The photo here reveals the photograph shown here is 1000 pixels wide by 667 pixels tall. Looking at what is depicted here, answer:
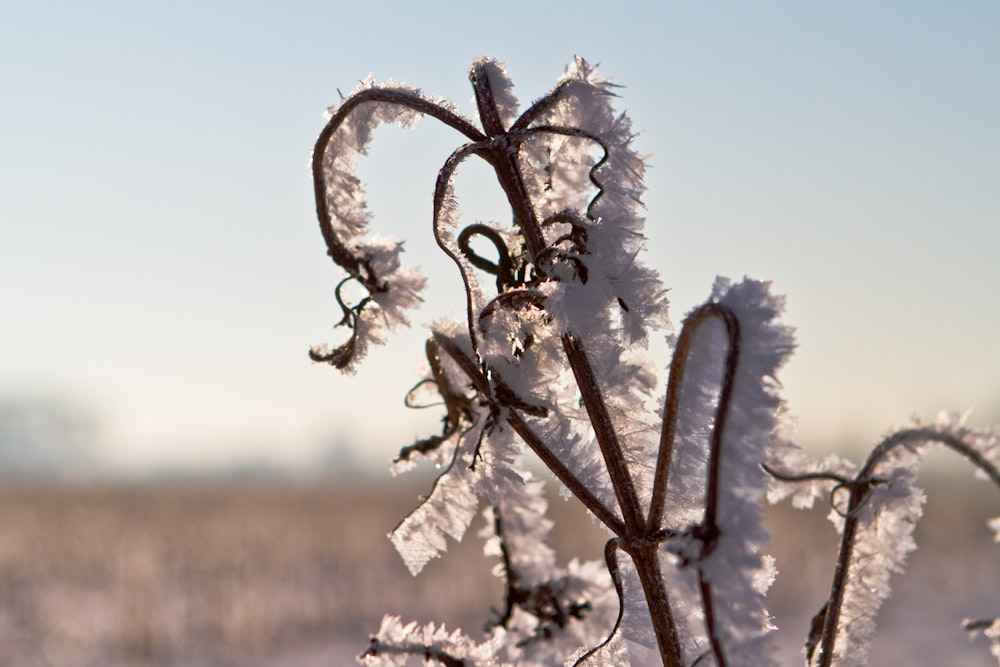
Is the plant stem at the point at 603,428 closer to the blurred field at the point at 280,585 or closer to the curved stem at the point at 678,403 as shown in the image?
the curved stem at the point at 678,403

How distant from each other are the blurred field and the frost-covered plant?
789 cm

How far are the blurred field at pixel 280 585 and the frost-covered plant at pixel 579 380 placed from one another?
7887 mm

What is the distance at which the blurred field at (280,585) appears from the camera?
9.75 metres

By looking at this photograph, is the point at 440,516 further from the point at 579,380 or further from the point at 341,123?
the point at 341,123

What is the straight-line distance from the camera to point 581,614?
4.52 ft

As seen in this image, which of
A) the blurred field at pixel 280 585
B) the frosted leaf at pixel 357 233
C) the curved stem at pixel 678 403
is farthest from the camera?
the blurred field at pixel 280 585

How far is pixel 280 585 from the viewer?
40.0ft

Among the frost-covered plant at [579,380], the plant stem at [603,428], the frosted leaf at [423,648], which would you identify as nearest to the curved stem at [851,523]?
the frost-covered plant at [579,380]

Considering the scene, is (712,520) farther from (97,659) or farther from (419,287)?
(97,659)

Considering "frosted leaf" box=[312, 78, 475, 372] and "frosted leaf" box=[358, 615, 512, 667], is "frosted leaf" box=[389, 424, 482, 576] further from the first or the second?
"frosted leaf" box=[312, 78, 475, 372]

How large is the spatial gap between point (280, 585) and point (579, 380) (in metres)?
12.0

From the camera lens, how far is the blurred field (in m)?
9.75

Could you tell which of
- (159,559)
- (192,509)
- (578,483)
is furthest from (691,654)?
(192,509)

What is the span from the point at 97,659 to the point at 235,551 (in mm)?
4339
